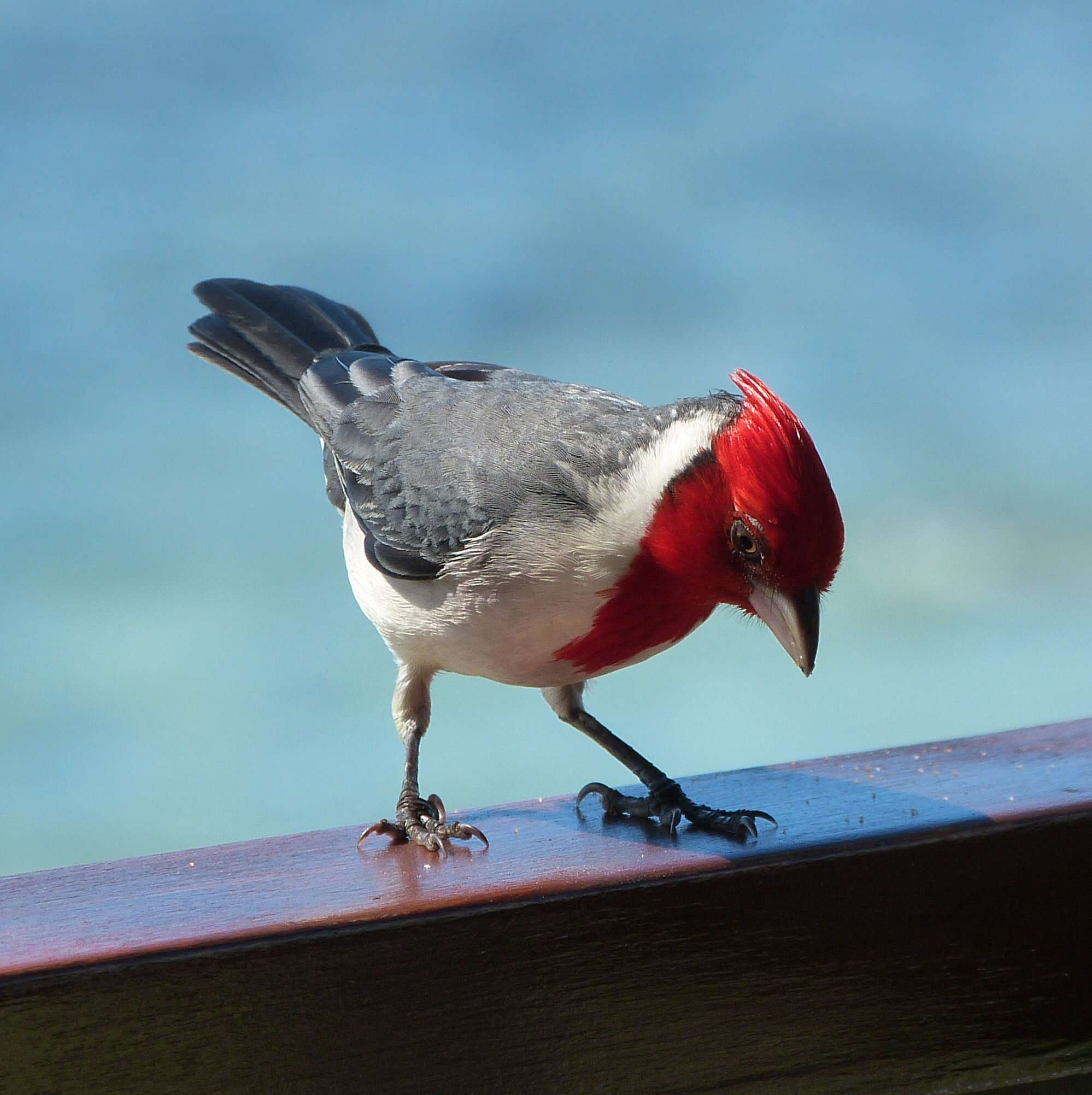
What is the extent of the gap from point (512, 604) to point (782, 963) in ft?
1.76

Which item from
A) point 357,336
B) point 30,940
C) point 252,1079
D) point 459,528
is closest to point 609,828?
point 459,528

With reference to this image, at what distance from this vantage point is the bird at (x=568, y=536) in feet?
5.20

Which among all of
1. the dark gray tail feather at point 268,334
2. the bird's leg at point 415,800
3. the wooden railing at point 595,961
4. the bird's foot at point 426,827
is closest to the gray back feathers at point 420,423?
the dark gray tail feather at point 268,334

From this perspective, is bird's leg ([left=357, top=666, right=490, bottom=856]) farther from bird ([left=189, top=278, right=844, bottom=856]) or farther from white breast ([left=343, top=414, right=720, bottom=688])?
white breast ([left=343, top=414, right=720, bottom=688])

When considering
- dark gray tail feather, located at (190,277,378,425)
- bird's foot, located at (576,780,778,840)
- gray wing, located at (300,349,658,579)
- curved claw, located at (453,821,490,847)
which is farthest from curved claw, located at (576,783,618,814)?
dark gray tail feather, located at (190,277,378,425)

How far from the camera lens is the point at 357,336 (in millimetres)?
2576

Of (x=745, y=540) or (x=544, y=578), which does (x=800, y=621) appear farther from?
(x=544, y=578)

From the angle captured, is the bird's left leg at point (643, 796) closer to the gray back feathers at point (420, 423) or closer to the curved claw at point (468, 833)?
the curved claw at point (468, 833)

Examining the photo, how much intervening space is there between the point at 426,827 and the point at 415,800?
123 millimetres

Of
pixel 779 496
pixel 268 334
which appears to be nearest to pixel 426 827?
pixel 779 496

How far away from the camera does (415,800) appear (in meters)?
1.98

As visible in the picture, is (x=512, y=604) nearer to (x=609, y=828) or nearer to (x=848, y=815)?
(x=609, y=828)

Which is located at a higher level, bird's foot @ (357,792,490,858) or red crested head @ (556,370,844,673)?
red crested head @ (556,370,844,673)

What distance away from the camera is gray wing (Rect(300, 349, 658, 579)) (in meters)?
1.83
